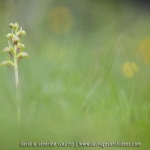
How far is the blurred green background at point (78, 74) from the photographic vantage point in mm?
1504

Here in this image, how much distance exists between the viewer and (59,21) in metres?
1.56

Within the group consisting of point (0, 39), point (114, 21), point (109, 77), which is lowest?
point (109, 77)

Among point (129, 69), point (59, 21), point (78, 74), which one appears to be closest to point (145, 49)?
point (129, 69)

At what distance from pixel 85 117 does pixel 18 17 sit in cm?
75

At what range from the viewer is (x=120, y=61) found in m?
1.56

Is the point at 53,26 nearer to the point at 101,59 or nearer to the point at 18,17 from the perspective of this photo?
the point at 18,17

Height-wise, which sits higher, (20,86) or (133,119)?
(20,86)

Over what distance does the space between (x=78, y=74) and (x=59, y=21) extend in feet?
1.17

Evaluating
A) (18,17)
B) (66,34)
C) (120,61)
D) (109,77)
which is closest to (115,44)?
(120,61)

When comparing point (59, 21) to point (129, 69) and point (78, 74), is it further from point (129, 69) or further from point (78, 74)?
point (129, 69)

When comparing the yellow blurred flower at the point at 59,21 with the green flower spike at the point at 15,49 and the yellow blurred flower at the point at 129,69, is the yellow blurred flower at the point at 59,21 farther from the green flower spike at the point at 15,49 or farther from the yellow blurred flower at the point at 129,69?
the yellow blurred flower at the point at 129,69

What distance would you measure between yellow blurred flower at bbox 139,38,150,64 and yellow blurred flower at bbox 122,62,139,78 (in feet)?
0.28

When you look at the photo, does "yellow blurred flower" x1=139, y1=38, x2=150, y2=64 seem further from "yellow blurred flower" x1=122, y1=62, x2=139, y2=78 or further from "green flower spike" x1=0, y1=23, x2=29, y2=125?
"green flower spike" x1=0, y1=23, x2=29, y2=125

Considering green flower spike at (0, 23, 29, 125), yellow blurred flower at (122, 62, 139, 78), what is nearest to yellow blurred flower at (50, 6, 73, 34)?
green flower spike at (0, 23, 29, 125)
